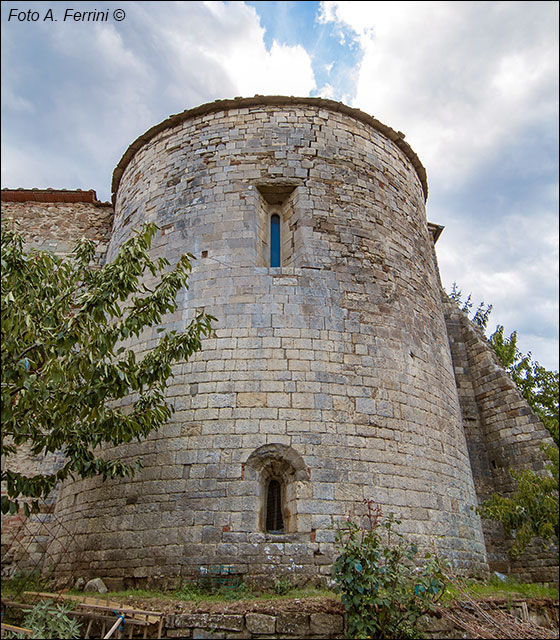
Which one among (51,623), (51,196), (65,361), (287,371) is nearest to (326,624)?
(51,623)

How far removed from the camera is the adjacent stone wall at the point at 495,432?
8.51 metres

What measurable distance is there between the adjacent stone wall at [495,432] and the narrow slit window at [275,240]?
15.1 ft

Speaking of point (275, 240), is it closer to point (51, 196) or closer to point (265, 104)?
point (265, 104)

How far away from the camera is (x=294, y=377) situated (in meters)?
6.81

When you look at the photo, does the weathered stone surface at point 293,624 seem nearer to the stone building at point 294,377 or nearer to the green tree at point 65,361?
the stone building at point 294,377

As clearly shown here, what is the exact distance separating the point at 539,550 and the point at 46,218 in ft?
37.3

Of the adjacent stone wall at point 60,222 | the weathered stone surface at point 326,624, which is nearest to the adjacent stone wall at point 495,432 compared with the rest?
the weathered stone surface at point 326,624

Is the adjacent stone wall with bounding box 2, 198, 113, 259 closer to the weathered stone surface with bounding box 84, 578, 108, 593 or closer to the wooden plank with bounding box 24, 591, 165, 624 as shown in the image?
the weathered stone surface with bounding box 84, 578, 108, 593

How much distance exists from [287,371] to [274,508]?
1.72 meters

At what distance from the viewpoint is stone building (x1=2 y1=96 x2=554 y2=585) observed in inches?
243

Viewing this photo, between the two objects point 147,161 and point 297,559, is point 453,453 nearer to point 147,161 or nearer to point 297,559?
point 297,559

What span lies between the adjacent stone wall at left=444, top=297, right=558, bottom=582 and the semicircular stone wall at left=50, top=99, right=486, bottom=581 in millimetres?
1471

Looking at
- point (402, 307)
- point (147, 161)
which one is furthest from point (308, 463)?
point (147, 161)

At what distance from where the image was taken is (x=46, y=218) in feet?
36.6
